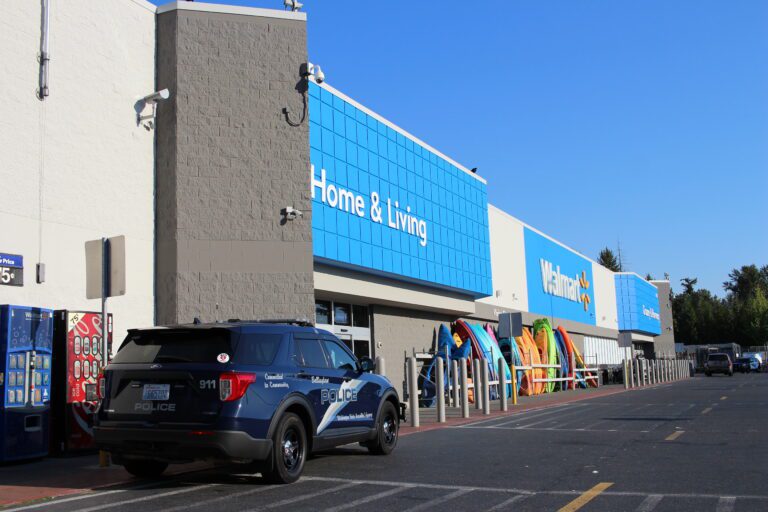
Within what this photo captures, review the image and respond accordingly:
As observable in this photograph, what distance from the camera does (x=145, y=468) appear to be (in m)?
9.54

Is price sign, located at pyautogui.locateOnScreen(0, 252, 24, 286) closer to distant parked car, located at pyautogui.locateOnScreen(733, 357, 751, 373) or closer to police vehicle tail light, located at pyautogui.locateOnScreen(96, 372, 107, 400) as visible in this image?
police vehicle tail light, located at pyautogui.locateOnScreen(96, 372, 107, 400)

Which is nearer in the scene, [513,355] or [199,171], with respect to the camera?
[199,171]

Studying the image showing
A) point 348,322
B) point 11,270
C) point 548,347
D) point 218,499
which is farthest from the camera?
point 548,347

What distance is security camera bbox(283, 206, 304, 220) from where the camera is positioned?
17.5 meters

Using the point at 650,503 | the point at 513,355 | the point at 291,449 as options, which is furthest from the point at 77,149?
the point at 513,355

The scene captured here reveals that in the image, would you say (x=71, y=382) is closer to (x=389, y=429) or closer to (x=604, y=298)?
(x=389, y=429)

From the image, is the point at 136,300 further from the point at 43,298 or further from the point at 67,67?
the point at 67,67

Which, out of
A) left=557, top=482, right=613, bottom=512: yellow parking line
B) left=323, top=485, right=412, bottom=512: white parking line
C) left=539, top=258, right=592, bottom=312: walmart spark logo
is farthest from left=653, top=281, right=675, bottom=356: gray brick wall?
left=323, top=485, right=412, bottom=512: white parking line

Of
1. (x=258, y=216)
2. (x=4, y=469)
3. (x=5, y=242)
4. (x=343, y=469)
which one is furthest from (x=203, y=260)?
(x=343, y=469)

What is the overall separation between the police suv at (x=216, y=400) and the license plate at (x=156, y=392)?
0.04 ft

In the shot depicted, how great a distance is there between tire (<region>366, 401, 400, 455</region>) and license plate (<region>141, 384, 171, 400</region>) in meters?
3.60

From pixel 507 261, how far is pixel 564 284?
452 inches

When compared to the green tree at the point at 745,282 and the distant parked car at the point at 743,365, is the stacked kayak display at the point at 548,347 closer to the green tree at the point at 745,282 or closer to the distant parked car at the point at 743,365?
the distant parked car at the point at 743,365

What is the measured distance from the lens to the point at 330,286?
21406 millimetres
